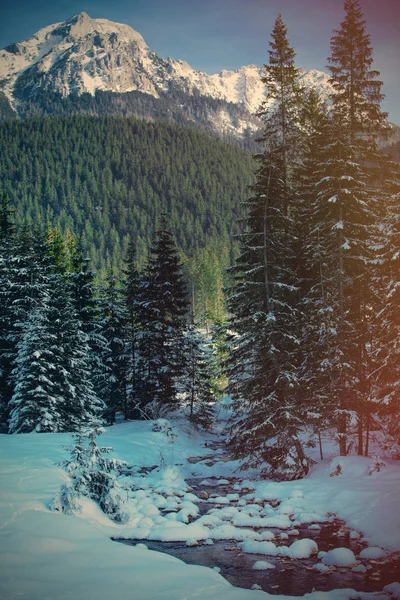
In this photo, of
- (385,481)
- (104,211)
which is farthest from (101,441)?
(104,211)

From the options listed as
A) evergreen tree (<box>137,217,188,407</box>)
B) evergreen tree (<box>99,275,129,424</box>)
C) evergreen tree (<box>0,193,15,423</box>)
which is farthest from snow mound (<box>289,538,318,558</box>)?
evergreen tree (<box>99,275,129,424</box>)

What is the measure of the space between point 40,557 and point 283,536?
6844 mm

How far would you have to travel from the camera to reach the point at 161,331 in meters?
27.4

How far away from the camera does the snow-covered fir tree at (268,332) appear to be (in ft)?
57.8

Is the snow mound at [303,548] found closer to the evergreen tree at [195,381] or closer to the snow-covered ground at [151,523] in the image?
the snow-covered ground at [151,523]

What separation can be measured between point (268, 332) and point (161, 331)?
434 inches

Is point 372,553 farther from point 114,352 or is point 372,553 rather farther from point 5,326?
point 5,326

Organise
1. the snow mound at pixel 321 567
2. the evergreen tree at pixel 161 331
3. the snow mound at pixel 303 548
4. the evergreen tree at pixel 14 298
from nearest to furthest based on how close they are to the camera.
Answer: the snow mound at pixel 321 567 < the snow mound at pixel 303 548 < the evergreen tree at pixel 14 298 < the evergreen tree at pixel 161 331

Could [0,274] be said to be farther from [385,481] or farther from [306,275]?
[385,481]

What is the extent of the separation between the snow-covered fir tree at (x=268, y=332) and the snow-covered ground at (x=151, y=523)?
1613mm

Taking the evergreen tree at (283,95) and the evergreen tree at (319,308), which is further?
the evergreen tree at (283,95)

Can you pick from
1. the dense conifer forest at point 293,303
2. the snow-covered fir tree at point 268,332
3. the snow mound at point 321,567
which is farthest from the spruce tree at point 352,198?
the snow mound at point 321,567

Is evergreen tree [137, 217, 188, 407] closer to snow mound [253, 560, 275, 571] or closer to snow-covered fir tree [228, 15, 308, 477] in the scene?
snow-covered fir tree [228, 15, 308, 477]

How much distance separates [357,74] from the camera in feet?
64.8
